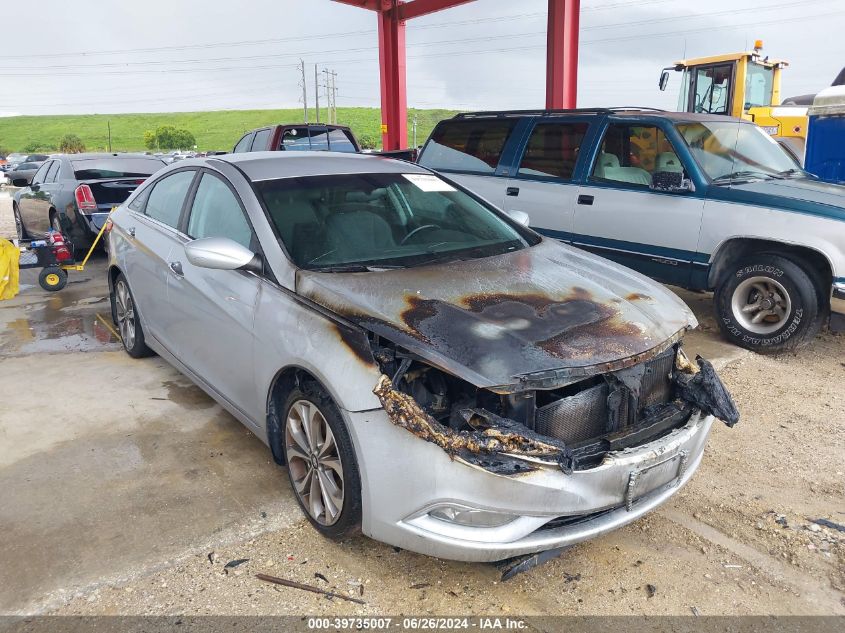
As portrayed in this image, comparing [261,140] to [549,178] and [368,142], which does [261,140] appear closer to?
[549,178]

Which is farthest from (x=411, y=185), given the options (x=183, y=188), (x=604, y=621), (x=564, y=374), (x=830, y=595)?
(x=830, y=595)

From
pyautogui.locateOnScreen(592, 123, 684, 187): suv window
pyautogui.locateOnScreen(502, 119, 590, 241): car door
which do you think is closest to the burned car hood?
pyautogui.locateOnScreen(592, 123, 684, 187): suv window

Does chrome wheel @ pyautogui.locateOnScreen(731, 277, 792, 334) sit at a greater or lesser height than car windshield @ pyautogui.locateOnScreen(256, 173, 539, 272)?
lesser

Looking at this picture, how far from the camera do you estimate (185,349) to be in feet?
12.4

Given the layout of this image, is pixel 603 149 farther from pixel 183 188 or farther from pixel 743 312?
pixel 183 188

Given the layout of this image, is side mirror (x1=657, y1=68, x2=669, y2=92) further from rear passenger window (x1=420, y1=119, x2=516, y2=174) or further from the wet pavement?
the wet pavement

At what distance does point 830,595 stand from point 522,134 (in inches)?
195

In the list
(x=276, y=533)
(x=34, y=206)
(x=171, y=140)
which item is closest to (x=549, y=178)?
(x=276, y=533)

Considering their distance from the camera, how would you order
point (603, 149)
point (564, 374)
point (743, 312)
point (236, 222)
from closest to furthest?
point (564, 374) < point (236, 222) < point (743, 312) < point (603, 149)

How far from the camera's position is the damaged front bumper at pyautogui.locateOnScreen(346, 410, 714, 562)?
223cm

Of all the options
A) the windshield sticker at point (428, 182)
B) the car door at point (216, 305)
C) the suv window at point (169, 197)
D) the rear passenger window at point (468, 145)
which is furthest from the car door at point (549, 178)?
A: the car door at point (216, 305)

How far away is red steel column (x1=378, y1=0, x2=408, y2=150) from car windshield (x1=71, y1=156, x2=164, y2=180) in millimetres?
6266

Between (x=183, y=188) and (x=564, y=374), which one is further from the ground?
(x=183, y=188)

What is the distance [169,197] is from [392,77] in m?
10.9
